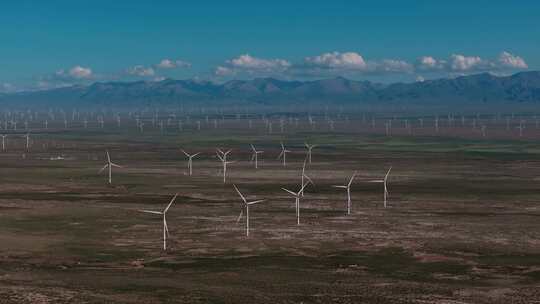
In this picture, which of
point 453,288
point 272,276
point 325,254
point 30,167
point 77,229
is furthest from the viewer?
point 30,167

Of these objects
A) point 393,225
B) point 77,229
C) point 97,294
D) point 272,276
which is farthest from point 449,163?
point 97,294

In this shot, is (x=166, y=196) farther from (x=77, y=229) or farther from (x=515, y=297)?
(x=515, y=297)

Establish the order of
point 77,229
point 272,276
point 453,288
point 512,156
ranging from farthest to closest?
point 512,156
point 77,229
point 272,276
point 453,288

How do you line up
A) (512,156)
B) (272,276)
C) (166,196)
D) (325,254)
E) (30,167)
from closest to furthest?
(272,276)
(325,254)
(166,196)
(30,167)
(512,156)

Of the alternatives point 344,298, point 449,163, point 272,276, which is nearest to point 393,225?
point 272,276

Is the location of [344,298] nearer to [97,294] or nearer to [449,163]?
[97,294]

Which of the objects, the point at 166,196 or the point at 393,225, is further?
the point at 166,196
